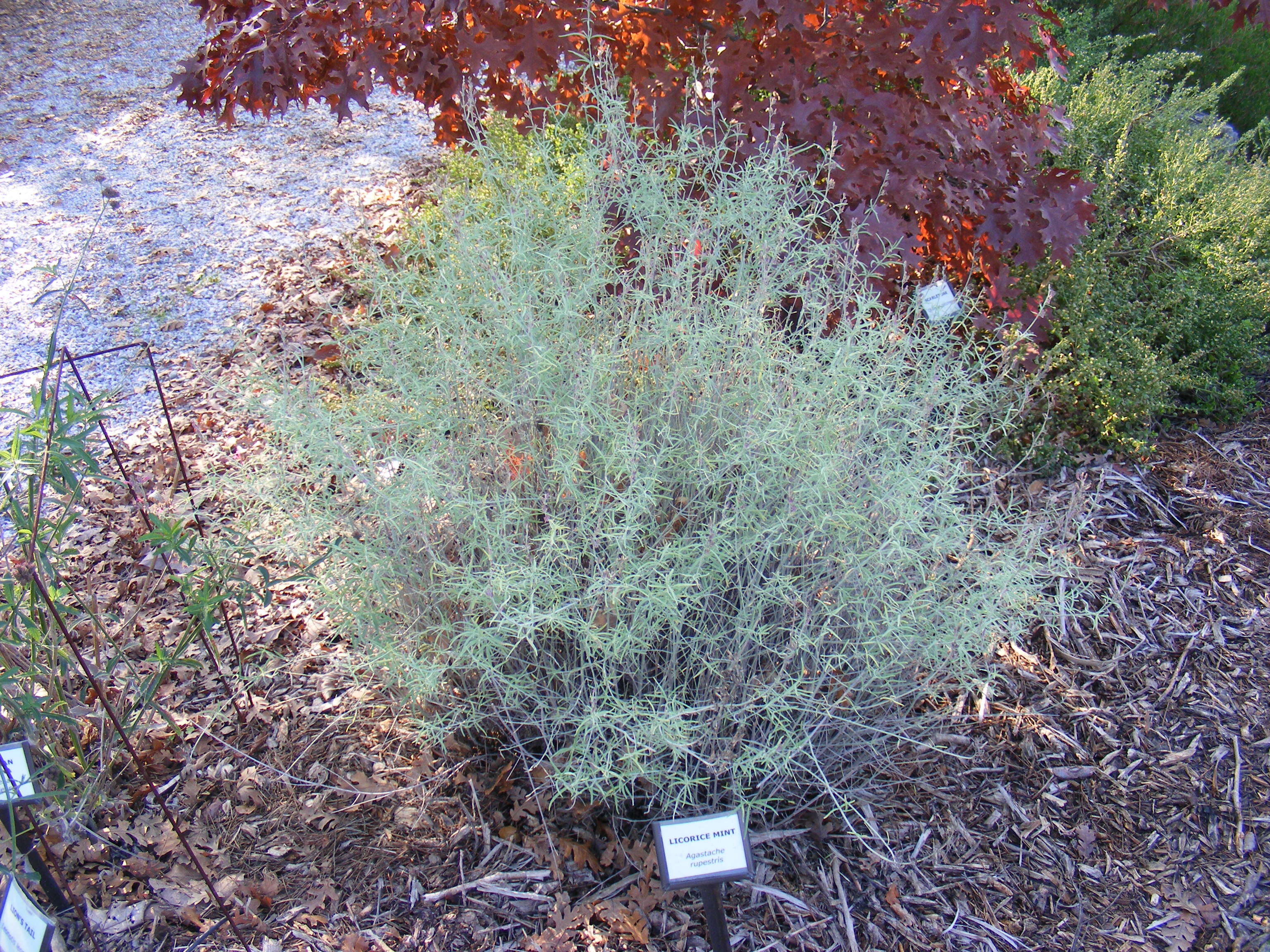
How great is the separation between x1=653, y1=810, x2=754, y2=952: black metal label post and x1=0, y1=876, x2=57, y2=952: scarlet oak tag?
873 mm

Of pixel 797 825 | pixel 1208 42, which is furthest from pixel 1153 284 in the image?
pixel 1208 42

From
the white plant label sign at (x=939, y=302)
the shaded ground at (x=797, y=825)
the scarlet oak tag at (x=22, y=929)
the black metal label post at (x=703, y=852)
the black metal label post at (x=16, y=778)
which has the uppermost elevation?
the white plant label sign at (x=939, y=302)

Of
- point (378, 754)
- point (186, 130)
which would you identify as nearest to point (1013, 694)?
point (378, 754)

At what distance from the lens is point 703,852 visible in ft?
4.35

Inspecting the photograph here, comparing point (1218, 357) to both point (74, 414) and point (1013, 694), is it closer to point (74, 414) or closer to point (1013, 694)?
point (1013, 694)

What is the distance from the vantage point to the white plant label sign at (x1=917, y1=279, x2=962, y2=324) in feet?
6.86

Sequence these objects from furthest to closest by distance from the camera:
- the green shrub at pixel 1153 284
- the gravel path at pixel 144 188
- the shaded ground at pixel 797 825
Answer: the gravel path at pixel 144 188, the green shrub at pixel 1153 284, the shaded ground at pixel 797 825

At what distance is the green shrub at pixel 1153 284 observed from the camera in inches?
105

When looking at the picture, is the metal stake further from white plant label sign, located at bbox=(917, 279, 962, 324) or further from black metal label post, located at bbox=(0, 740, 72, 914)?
white plant label sign, located at bbox=(917, 279, 962, 324)

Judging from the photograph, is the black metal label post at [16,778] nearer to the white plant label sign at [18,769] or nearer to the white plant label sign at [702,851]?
the white plant label sign at [18,769]

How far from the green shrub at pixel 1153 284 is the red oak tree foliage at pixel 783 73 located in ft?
1.49

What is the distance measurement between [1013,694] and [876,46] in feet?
5.54

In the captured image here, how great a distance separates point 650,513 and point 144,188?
399 cm

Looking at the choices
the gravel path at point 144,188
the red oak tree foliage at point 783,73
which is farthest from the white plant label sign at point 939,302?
the gravel path at point 144,188
